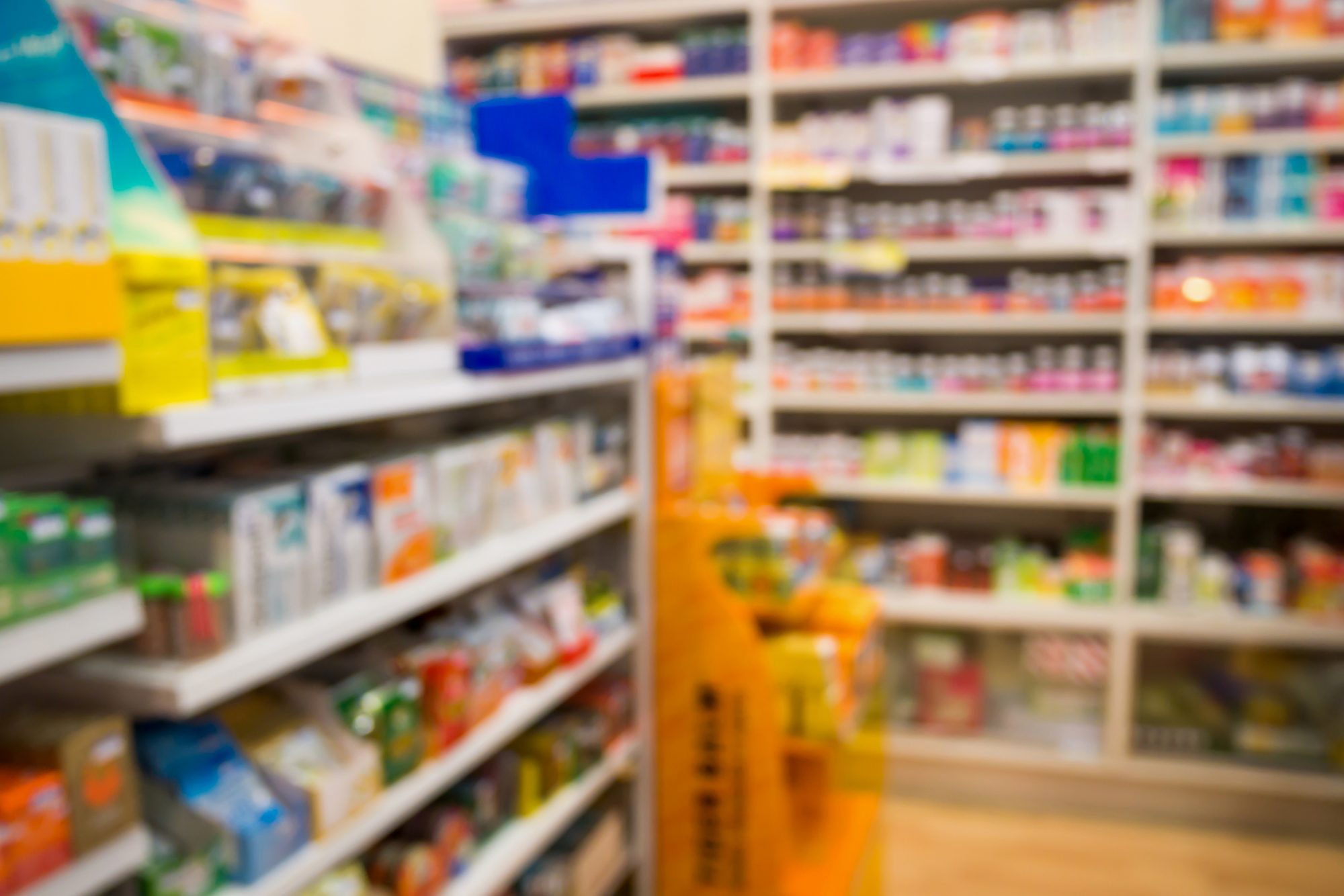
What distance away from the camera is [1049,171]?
13.6 ft

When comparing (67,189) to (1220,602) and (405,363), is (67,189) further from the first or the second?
(1220,602)

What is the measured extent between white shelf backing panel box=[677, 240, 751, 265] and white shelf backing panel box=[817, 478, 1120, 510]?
38.0 inches

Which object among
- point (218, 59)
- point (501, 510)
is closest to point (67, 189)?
point (218, 59)

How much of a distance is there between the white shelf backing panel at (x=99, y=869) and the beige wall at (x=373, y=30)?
8.31 feet

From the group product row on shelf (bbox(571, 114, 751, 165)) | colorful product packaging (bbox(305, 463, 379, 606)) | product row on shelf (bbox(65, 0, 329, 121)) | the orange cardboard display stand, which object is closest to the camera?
product row on shelf (bbox(65, 0, 329, 121))

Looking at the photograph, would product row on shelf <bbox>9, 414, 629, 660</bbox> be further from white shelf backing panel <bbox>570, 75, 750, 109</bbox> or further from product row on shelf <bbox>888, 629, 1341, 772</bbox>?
product row on shelf <bbox>888, 629, 1341, 772</bbox>

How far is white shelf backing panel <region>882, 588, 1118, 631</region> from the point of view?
410 cm

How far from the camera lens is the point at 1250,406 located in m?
3.89

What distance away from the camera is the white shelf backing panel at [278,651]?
137 centimetres

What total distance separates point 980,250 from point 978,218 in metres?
0.12

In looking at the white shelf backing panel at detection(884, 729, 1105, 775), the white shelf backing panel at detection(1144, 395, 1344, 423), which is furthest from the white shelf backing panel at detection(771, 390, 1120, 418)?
the white shelf backing panel at detection(884, 729, 1105, 775)

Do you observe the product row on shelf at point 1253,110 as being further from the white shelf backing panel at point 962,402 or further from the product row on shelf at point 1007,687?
the product row on shelf at point 1007,687

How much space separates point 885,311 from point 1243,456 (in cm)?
140

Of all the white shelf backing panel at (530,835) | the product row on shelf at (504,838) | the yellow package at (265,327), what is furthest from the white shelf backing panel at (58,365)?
the white shelf backing panel at (530,835)
